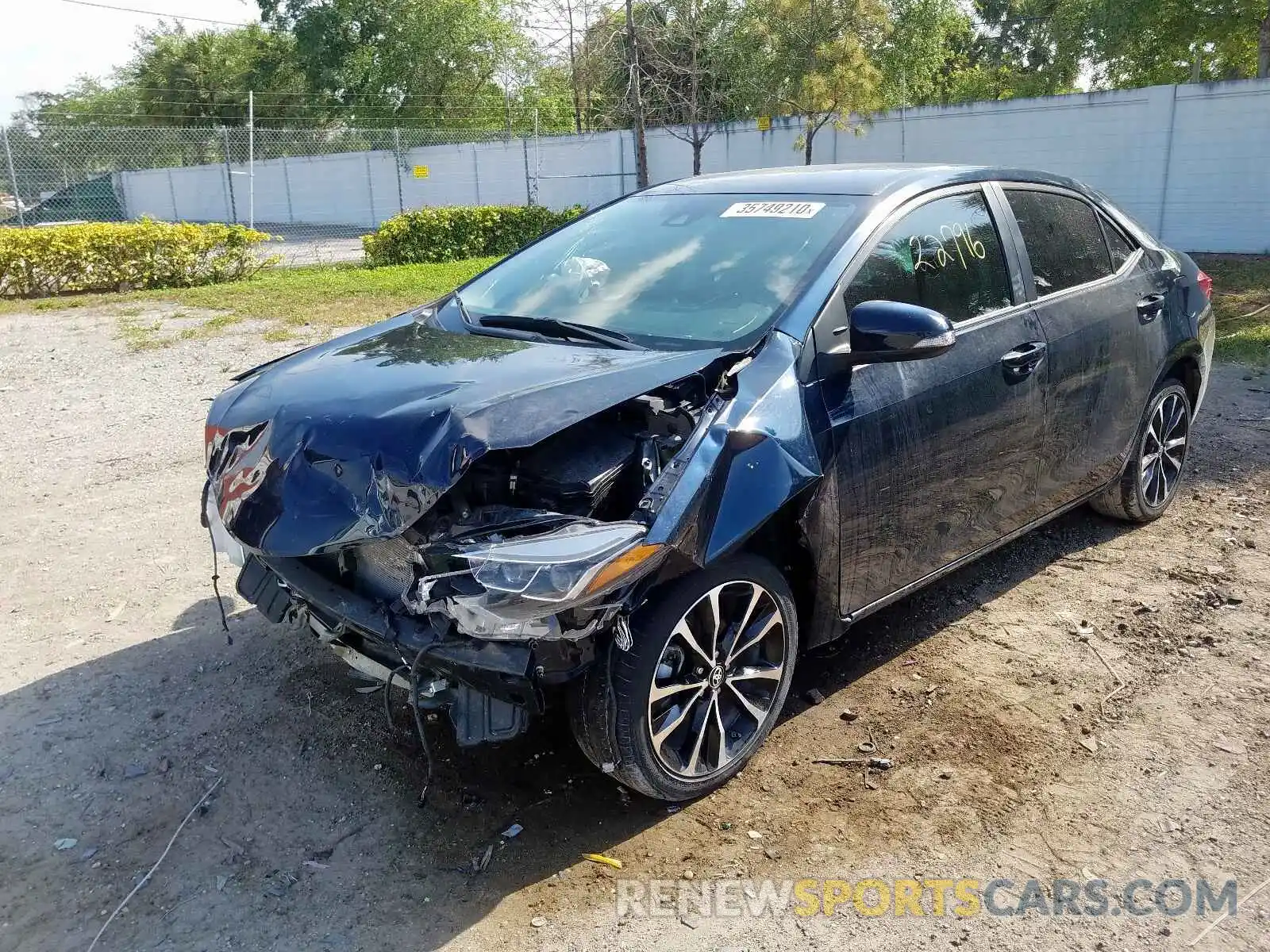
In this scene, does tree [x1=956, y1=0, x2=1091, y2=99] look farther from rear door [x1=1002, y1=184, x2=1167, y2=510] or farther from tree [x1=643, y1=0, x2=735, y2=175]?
rear door [x1=1002, y1=184, x2=1167, y2=510]

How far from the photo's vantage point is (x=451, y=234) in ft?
56.3

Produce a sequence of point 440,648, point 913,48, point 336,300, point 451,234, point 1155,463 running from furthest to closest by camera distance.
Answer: point 913,48
point 451,234
point 336,300
point 1155,463
point 440,648

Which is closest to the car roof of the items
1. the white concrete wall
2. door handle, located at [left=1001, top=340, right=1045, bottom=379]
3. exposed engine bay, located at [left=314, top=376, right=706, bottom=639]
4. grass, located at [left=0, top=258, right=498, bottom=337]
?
door handle, located at [left=1001, top=340, right=1045, bottom=379]

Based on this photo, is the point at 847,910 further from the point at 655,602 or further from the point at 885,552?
the point at 885,552

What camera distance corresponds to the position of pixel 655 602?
273 centimetres

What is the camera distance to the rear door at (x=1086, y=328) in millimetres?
3996

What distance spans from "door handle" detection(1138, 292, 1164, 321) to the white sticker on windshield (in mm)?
1841

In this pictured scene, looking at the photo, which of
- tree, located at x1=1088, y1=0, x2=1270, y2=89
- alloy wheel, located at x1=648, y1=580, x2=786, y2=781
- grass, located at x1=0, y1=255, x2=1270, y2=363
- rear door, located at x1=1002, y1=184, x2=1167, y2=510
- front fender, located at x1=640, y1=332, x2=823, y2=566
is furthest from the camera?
tree, located at x1=1088, y1=0, x2=1270, y2=89

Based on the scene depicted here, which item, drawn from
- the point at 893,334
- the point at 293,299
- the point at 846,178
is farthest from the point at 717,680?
the point at 293,299

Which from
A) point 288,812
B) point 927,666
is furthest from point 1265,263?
point 288,812

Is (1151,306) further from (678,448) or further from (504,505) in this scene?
(504,505)

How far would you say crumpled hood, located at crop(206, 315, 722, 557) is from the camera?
2.61 metres

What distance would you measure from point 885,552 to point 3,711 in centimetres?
320

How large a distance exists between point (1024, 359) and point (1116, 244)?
1315 millimetres
